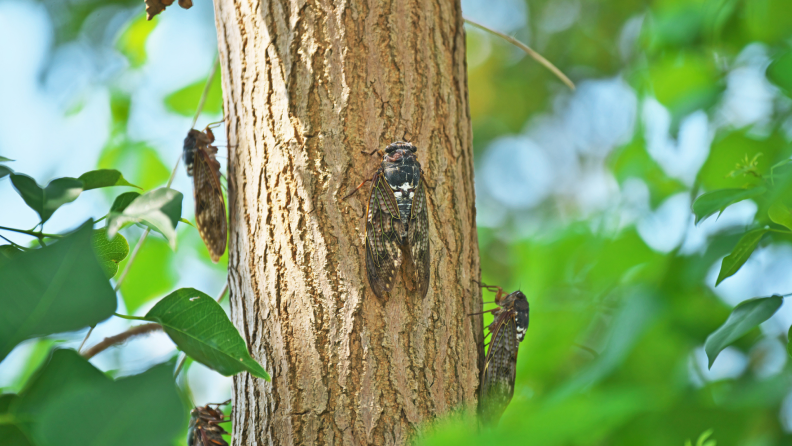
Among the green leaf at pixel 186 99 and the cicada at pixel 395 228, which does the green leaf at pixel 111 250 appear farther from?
the green leaf at pixel 186 99

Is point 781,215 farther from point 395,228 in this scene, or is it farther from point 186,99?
point 186,99

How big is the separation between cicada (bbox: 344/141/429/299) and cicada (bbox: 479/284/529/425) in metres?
0.24

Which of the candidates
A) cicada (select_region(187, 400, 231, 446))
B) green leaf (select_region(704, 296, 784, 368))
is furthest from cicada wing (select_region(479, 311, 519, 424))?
cicada (select_region(187, 400, 231, 446))

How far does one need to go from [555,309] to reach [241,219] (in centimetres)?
107

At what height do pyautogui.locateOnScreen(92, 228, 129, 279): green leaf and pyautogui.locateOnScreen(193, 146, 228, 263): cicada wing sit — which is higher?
pyautogui.locateOnScreen(193, 146, 228, 263): cicada wing

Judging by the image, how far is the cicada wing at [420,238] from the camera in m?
0.90

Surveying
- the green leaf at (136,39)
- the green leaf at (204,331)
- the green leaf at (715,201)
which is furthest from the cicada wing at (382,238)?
the green leaf at (136,39)

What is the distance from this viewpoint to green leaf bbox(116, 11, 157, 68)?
189cm

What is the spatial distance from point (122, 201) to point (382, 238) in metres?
0.39

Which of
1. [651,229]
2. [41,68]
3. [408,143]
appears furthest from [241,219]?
[41,68]

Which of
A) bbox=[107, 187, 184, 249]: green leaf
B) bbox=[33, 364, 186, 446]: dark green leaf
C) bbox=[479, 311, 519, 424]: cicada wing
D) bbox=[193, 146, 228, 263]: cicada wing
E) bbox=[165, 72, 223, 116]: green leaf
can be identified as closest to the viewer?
bbox=[33, 364, 186, 446]: dark green leaf

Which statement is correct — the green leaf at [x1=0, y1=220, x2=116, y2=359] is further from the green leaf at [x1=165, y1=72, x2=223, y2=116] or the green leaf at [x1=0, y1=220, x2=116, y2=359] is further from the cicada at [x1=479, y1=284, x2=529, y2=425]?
the green leaf at [x1=165, y1=72, x2=223, y2=116]

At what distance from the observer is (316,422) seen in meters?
0.83

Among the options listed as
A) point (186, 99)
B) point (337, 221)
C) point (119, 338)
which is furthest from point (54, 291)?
point (186, 99)
